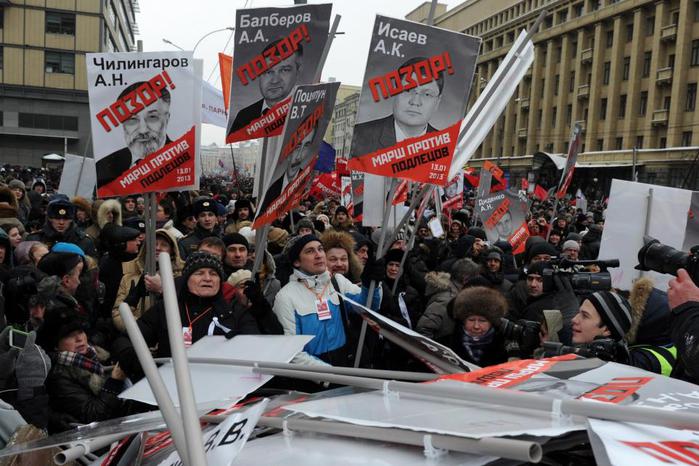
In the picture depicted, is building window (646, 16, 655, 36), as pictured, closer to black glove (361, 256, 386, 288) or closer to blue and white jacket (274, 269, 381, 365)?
black glove (361, 256, 386, 288)

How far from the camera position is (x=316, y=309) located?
163 inches

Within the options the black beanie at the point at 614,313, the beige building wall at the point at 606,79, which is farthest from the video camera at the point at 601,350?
the beige building wall at the point at 606,79

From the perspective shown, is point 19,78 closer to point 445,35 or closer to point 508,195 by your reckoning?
point 508,195

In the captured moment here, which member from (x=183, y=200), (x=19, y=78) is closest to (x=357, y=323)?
(x=183, y=200)

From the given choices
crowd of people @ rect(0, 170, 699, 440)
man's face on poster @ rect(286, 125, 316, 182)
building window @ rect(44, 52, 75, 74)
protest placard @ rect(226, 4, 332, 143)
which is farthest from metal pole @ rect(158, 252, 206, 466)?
building window @ rect(44, 52, 75, 74)

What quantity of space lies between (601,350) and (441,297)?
2.73 meters

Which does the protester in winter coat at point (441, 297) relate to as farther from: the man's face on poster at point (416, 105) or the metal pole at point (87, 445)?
the metal pole at point (87, 445)

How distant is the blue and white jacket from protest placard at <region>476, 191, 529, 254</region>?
7.16 meters

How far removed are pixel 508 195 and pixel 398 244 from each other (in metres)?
4.22

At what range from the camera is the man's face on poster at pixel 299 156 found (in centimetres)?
471

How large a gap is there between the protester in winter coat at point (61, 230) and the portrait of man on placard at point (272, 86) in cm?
300

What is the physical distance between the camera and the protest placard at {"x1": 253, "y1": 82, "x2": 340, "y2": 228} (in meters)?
4.57

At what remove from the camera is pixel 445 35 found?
4.91 m

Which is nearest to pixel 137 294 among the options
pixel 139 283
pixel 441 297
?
pixel 139 283
